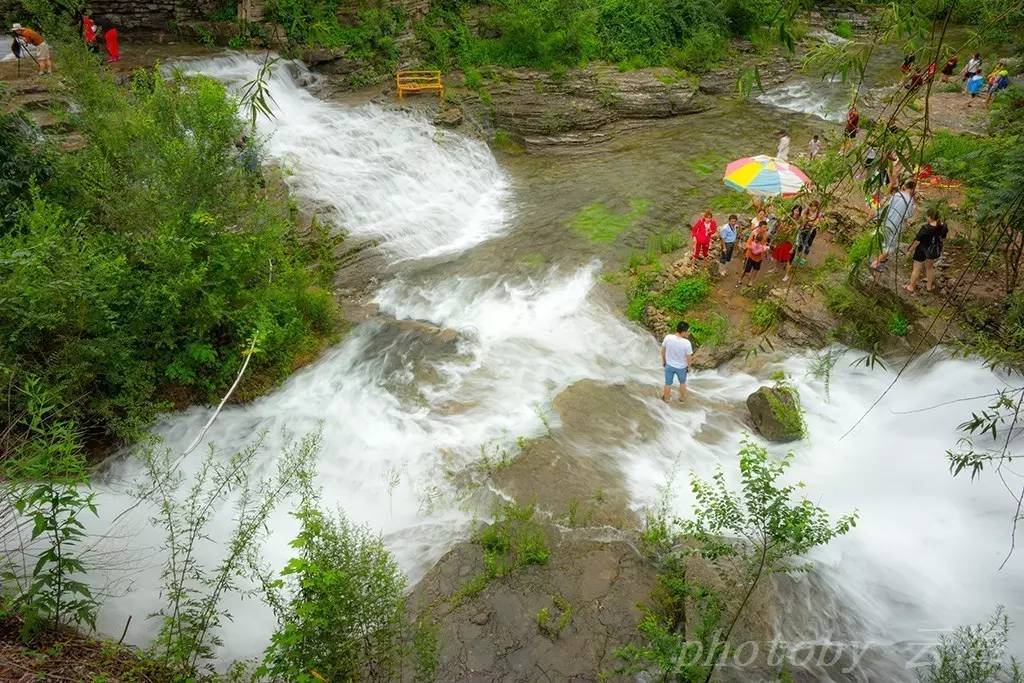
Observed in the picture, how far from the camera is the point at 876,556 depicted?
288 inches

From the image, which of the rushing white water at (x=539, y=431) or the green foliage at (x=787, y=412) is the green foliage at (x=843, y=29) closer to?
the rushing white water at (x=539, y=431)

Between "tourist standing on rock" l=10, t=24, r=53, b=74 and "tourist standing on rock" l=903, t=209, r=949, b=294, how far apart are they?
17127 mm

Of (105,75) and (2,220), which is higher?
(105,75)

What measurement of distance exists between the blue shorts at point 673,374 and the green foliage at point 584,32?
581 inches

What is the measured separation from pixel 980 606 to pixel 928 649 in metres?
1.06

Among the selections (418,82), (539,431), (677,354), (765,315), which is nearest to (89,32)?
(418,82)

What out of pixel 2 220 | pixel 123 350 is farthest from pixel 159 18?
pixel 123 350

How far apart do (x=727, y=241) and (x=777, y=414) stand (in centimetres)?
427

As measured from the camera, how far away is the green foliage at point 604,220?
46.8 ft

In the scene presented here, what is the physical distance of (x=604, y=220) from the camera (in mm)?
14852

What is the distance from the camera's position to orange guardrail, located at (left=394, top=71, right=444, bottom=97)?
1845cm

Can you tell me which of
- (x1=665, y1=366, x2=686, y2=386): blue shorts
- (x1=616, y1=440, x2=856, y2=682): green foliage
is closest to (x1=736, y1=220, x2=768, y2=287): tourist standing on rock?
(x1=665, y1=366, x2=686, y2=386): blue shorts

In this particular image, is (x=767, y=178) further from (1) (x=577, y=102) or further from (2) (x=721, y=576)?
(1) (x=577, y=102)

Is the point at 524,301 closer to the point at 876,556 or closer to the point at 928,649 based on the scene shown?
the point at 876,556
